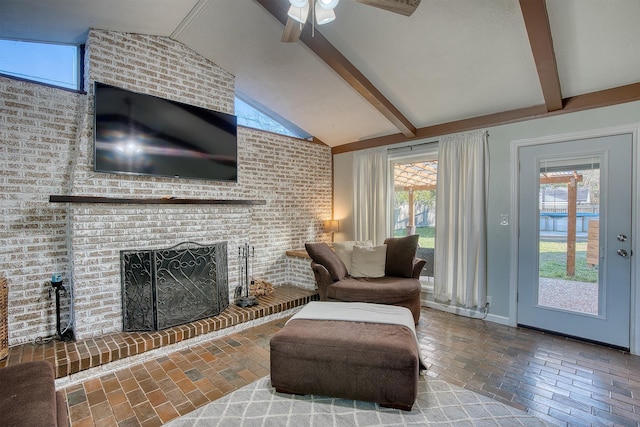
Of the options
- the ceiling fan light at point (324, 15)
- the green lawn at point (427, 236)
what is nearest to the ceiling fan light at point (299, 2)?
the ceiling fan light at point (324, 15)

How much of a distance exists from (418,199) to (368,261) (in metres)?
1.26

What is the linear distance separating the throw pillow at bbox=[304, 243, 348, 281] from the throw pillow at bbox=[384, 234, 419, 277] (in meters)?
0.61

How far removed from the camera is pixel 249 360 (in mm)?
2719

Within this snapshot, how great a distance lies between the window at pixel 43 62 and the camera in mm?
2672

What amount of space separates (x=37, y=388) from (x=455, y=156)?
13.6ft

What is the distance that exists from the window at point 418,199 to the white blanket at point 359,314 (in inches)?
74.5

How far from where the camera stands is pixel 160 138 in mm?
3164

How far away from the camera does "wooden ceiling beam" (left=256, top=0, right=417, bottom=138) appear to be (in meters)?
2.68

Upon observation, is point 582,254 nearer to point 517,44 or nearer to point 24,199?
point 517,44

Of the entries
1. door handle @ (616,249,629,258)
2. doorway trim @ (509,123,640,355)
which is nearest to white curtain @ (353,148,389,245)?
doorway trim @ (509,123,640,355)

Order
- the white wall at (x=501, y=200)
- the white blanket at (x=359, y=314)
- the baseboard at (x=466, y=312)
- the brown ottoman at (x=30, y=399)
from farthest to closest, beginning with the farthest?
the baseboard at (x=466, y=312) < the white wall at (x=501, y=200) < the white blanket at (x=359, y=314) < the brown ottoman at (x=30, y=399)

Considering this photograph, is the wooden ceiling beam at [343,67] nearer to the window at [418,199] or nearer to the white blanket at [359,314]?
the window at [418,199]

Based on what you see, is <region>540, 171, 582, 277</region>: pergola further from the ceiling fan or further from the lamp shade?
the lamp shade

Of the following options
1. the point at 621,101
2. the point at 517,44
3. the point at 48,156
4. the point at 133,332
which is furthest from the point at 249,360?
the point at 621,101
